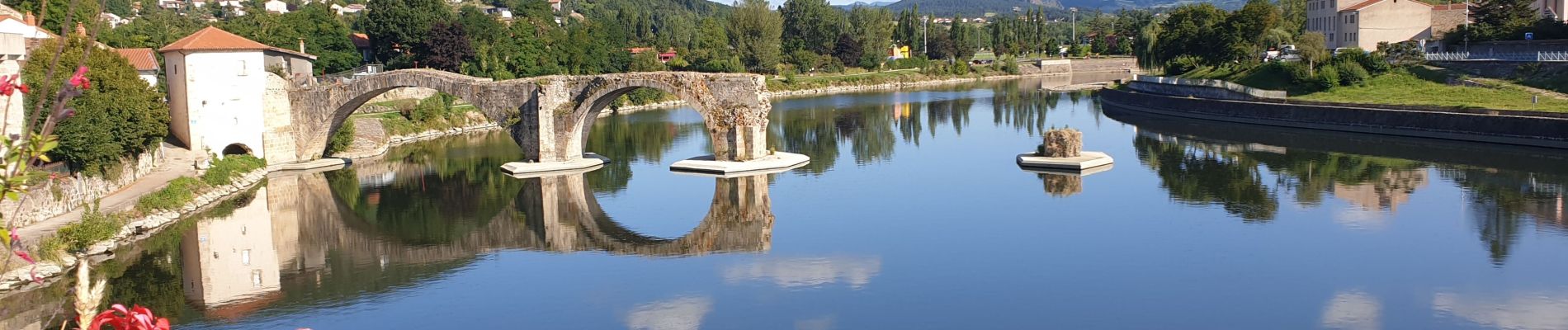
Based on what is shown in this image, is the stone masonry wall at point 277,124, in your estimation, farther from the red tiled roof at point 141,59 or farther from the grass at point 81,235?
the grass at point 81,235

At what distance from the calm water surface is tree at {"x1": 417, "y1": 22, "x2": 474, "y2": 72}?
23.5 m

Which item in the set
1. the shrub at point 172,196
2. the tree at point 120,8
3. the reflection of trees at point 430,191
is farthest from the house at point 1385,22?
the tree at point 120,8

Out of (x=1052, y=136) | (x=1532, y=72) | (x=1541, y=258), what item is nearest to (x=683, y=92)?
(x=1052, y=136)

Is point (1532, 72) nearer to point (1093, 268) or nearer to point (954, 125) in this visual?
point (954, 125)

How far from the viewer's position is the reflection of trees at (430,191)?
3191 cm

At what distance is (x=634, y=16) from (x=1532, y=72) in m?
81.4

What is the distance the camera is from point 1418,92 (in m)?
51.0

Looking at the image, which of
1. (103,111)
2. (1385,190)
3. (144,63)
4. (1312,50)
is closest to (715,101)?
(103,111)

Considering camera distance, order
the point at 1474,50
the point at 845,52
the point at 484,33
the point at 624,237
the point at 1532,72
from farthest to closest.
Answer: the point at 845,52 < the point at 484,33 < the point at 1474,50 < the point at 1532,72 < the point at 624,237

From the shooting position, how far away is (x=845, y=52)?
340 feet

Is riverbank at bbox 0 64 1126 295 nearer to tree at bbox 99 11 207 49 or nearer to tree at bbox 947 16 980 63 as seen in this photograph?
tree at bbox 99 11 207 49

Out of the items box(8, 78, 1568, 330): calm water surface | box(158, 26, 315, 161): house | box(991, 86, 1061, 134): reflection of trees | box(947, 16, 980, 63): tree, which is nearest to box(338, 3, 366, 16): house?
box(947, 16, 980, 63): tree

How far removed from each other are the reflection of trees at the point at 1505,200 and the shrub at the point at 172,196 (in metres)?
28.1

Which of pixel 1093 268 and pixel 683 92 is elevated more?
pixel 683 92
